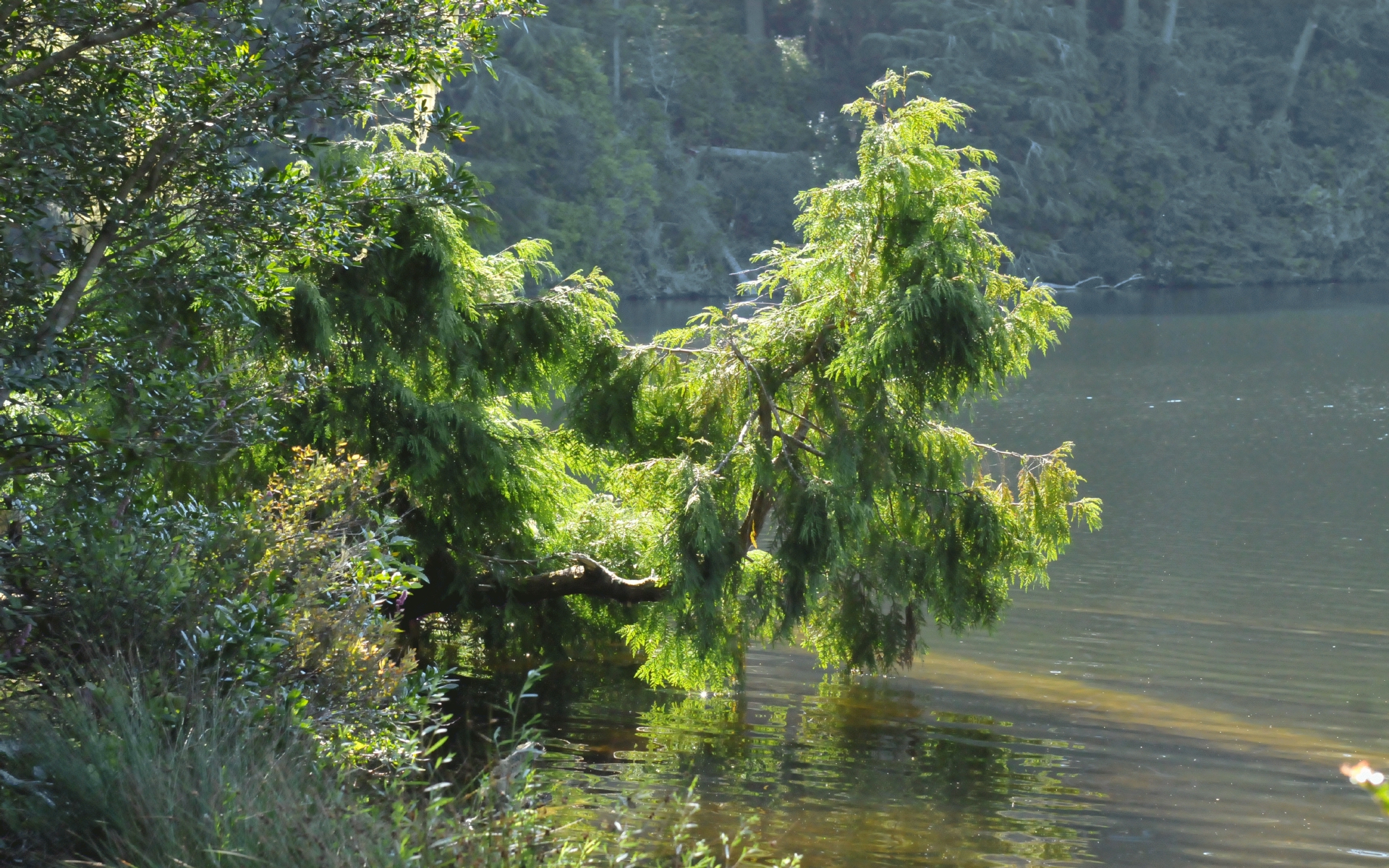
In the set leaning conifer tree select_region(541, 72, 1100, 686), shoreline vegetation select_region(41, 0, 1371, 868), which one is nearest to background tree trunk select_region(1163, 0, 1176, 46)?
shoreline vegetation select_region(41, 0, 1371, 868)

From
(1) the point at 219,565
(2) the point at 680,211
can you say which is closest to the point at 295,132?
(1) the point at 219,565

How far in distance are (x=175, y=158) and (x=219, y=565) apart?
1599 mm

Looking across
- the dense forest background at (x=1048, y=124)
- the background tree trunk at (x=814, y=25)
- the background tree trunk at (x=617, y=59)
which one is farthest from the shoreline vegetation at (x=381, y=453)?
the background tree trunk at (x=814, y=25)

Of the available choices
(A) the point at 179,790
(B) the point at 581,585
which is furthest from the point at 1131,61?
(A) the point at 179,790

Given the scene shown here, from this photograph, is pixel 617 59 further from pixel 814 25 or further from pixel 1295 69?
pixel 1295 69

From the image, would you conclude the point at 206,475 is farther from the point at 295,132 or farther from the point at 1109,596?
the point at 1109,596

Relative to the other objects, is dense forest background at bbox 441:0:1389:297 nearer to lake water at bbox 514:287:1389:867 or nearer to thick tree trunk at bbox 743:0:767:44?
thick tree trunk at bbox 743:0:767:44

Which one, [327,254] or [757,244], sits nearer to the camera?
[327,254]

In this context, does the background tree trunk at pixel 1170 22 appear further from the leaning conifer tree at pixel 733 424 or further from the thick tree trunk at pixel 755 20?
the leaning conifer tree at pixel 733 424

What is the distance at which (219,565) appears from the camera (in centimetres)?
516

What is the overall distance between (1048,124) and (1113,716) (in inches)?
1847

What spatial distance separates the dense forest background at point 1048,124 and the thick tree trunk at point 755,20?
81 millimetres

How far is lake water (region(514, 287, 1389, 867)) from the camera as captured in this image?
8453 mm

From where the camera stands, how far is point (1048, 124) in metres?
54.5
